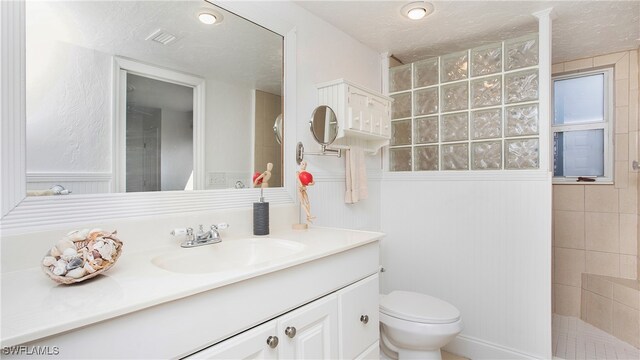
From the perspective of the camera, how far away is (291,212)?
169cm

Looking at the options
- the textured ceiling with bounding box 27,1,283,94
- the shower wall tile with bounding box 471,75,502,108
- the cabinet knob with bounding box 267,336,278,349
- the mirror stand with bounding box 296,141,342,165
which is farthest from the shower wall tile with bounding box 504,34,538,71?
the cabinet knob with bounding box 267,336,278,349

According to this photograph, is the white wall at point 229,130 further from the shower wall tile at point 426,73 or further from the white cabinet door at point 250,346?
the shower wall tile at point 426,73

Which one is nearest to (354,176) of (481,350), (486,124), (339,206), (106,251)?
(339,206)

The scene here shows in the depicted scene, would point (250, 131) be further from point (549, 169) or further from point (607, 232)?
point (607, 232)

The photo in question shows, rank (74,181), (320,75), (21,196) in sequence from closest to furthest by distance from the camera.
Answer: (21,196), (74,181), (320,75)

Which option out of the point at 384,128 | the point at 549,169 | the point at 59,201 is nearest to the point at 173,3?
the point at 59,201

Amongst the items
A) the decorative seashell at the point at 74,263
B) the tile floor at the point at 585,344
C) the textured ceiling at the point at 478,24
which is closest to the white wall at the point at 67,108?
the decorative seashell at the point at 74,263

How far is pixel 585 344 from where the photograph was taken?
2215mm

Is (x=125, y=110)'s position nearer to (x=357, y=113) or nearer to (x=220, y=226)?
(x=220, y=226)

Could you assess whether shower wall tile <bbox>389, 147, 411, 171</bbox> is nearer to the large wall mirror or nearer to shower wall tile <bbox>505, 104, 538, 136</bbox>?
shower wall tile <bbox>505, 104, 538, 136</bbox>

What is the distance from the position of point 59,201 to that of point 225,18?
3.29 ft

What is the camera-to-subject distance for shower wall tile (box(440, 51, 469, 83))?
2.15 m

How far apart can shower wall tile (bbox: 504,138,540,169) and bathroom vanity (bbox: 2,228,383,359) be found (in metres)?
1.17

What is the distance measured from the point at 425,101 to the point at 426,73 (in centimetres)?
20
